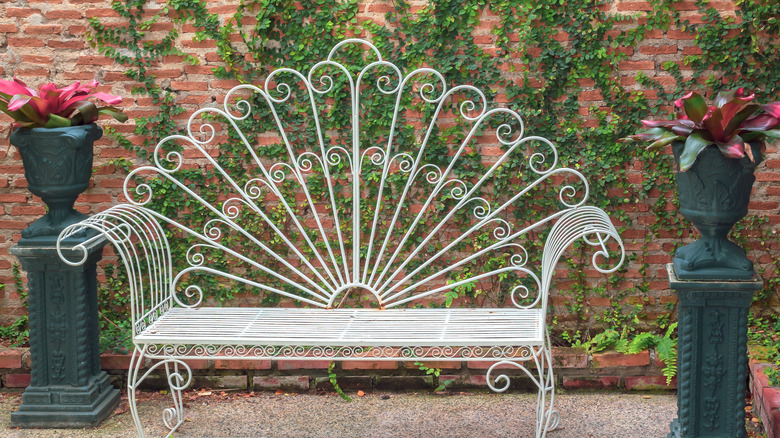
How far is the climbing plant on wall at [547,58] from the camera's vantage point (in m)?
3.91

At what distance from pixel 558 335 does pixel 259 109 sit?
1802 millimetres

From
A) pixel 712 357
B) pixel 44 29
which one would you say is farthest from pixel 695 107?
pixel 44 29

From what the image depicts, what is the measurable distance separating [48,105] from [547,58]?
7.14 ft

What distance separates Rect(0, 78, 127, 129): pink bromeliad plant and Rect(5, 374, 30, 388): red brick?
1198mm

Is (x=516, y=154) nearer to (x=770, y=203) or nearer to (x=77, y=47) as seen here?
(x=770, y=203)

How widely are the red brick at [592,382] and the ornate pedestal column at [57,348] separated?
2.08 metres

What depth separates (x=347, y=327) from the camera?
11.4 feet

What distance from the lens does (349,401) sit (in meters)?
3.94

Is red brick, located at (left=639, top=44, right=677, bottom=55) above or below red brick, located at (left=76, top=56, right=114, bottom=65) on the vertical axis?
above

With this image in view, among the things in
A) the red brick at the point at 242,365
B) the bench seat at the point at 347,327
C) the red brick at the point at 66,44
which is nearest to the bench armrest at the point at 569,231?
the bench seat at the point at 347,327

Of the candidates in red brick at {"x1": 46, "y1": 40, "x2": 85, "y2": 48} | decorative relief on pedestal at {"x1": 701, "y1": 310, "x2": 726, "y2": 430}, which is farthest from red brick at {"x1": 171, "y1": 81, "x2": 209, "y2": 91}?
decorative relief on pedestal at {"x1": 701, "y1": 310, "x2": 726, "y2": 430}

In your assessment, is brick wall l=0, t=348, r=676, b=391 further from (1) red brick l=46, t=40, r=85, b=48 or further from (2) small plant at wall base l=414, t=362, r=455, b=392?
(1) red brick l=46, t=40, r=85, b=48

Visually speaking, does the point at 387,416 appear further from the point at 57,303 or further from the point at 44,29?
the point at 44,29

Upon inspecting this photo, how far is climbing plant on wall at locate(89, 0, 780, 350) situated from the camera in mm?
3908
